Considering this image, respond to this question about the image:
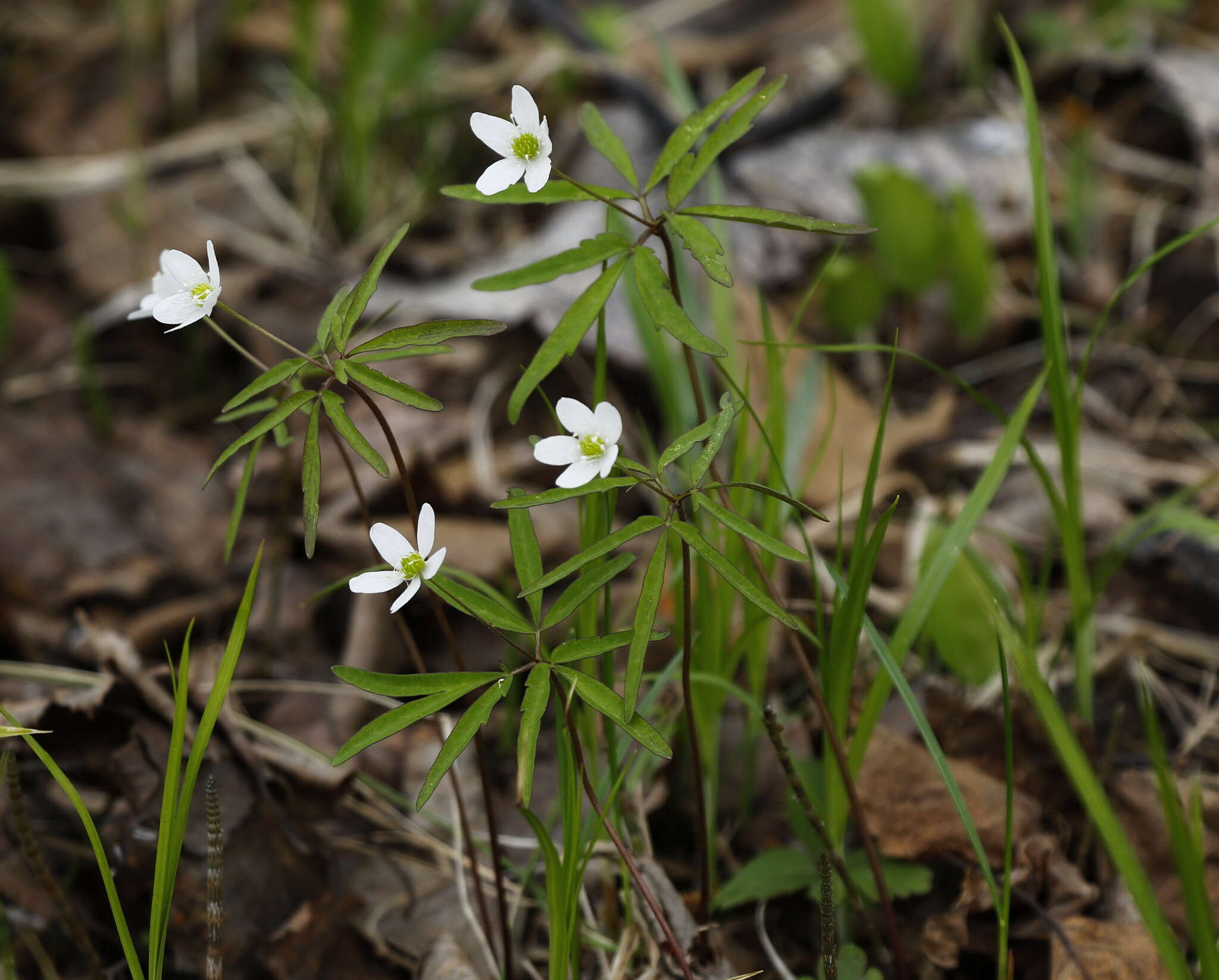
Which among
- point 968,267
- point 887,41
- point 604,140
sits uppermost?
point 887,41

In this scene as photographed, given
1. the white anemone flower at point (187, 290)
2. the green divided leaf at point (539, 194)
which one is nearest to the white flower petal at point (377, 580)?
the white anemone flower at point (187, 290)

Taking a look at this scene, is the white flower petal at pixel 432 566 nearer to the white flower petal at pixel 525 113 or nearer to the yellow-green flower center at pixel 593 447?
the yellow-green flower center at pixel 593 447

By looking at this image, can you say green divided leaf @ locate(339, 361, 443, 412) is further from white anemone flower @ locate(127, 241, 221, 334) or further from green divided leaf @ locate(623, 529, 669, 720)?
green divided leaf @ locate(623, 529, 669, 720)

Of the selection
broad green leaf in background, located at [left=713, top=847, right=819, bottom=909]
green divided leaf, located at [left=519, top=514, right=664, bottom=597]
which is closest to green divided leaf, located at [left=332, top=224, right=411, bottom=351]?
green divided leaf, located at [left=519, top=514, right=664, bottom=597]

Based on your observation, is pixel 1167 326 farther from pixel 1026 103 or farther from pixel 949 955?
pixel 949 955

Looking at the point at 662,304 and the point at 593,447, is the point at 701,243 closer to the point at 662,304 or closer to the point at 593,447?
the point at 662,304

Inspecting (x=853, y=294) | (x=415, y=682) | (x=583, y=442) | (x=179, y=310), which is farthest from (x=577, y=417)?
(x=853, y=294)

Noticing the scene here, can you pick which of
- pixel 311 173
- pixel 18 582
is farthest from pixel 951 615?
pixel 311 173
